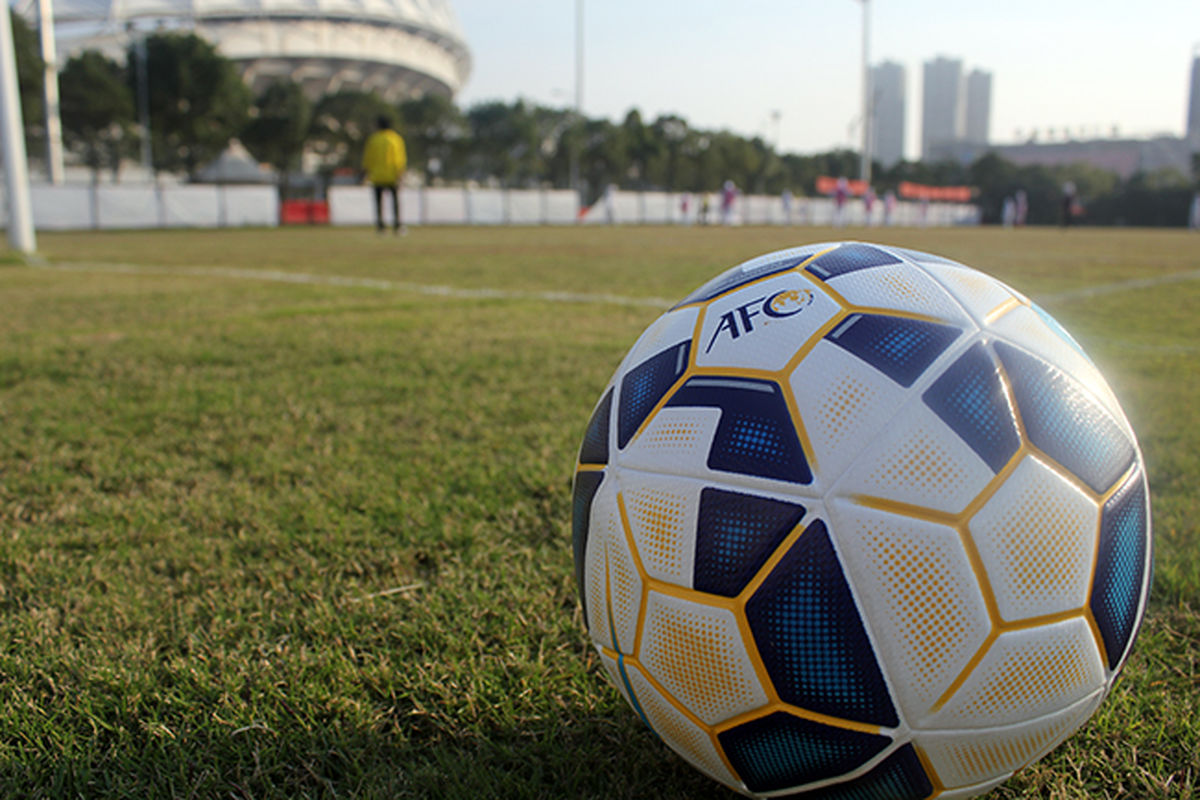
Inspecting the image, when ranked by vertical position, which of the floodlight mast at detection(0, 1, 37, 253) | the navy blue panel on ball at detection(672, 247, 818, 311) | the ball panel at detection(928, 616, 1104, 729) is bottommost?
the ball panel at detection(928, 616, 1104, 729)

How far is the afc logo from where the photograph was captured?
4.50 ft

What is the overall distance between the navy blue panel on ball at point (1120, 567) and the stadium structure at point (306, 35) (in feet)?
252

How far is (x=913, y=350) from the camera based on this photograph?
126 cm

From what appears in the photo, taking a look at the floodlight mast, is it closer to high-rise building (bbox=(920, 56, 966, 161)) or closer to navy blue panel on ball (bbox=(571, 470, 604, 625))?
navy blue panel on ball (bbox=(571, 470, 604, 625))

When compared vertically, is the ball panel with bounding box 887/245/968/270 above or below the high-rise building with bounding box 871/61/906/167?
below

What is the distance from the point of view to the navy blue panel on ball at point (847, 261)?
4.84ft

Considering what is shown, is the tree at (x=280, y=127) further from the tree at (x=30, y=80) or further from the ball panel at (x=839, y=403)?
the ball panel at (x=839, y=403)

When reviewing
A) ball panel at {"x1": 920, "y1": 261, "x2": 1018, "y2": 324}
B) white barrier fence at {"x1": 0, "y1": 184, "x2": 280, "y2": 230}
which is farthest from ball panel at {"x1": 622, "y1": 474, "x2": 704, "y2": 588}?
white barrier fence at {"x1": 0, "y1": 184, "x2": 280, "y2": 230}

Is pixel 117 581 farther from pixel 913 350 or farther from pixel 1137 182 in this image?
pixel 1137 182

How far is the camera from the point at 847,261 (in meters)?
1.51

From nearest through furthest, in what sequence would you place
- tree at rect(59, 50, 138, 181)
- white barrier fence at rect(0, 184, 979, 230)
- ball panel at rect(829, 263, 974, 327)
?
ball panel at rect(829, 263, 974, 327), white barrier fence at rect(0, 184, 979, 230), tree at rect(59, 50, 138, 181)

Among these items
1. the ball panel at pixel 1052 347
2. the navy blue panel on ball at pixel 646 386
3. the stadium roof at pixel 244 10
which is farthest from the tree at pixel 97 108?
the ball panel at pixel 1052 347

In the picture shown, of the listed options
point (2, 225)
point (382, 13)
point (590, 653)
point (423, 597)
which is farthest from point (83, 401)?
point (382, 13)

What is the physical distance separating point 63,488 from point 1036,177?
10367 cm
